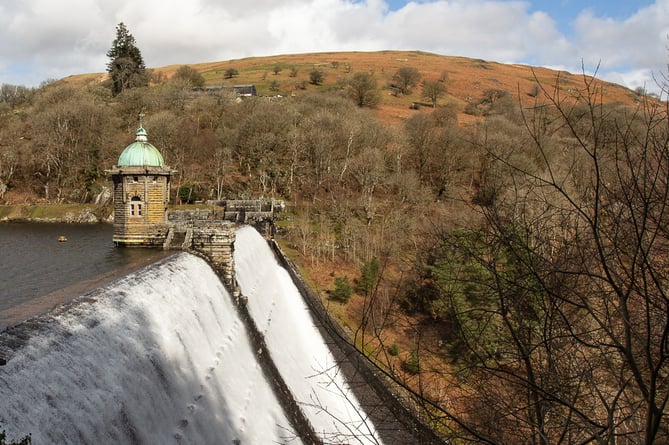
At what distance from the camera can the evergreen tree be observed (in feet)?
232

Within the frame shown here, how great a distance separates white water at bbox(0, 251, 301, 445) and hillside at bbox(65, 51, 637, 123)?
56.0 metres

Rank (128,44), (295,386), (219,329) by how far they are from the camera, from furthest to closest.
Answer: (128,44), (295,386), (219,329)

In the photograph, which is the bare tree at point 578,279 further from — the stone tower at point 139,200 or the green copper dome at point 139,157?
the green copper dome at point 139,157

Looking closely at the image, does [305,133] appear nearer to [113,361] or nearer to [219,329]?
[219,329]

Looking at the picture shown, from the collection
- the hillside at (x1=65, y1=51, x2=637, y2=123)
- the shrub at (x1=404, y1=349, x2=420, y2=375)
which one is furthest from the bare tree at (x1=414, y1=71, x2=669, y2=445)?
the hillside at (x1=65, y1=51, x2=637, y2=123)

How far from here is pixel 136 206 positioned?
18375 mm

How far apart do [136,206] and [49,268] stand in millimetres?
3973

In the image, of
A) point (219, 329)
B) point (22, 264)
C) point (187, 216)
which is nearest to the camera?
point (219, 329)

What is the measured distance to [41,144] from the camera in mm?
44969

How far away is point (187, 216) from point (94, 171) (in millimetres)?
32726

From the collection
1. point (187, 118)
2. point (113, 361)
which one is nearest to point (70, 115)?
point (187, 118)

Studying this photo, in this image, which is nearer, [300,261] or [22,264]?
[22,264]

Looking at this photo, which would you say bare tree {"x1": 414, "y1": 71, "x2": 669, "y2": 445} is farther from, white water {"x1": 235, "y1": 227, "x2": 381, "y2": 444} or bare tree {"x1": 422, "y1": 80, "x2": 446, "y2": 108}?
bare tree {"x1": 422, "y1": 80, "x2": 446, "y2": 108}

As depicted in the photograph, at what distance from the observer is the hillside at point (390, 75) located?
80.2 m
